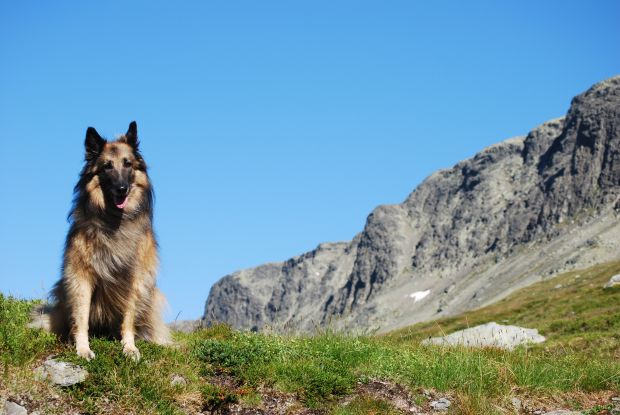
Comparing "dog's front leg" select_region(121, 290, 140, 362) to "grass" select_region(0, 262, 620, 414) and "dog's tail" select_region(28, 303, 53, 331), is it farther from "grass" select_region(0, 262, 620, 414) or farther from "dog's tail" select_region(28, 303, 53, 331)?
"dog's tail" select_region(28, 303, 53, 331)

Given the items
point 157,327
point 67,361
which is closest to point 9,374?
point 67,361

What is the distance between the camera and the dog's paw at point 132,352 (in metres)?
11.6

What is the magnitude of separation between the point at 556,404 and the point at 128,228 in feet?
26.5

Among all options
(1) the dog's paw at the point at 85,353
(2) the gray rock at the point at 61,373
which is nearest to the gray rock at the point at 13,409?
(2) the gray rock at the point at 61,373

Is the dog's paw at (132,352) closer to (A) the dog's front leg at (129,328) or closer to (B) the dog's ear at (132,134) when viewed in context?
(A) the dog's front leg at (129,328)

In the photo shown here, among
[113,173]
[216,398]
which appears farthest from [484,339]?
[113,173]

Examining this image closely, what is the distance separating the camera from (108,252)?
1205cm

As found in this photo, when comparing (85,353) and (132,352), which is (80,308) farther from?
(132,352)

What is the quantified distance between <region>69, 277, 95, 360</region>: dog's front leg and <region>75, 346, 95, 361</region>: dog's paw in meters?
0.08

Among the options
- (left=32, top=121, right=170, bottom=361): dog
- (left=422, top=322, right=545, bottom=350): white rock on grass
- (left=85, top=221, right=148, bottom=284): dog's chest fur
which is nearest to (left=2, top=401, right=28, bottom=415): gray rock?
(left=32, top=121, right=170, bottom=361): dog

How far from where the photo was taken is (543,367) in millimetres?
12672

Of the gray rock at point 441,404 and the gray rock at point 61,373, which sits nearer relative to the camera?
the gray rock at point 61,373

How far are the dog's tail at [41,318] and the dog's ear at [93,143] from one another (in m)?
2.97

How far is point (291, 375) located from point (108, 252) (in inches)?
151
